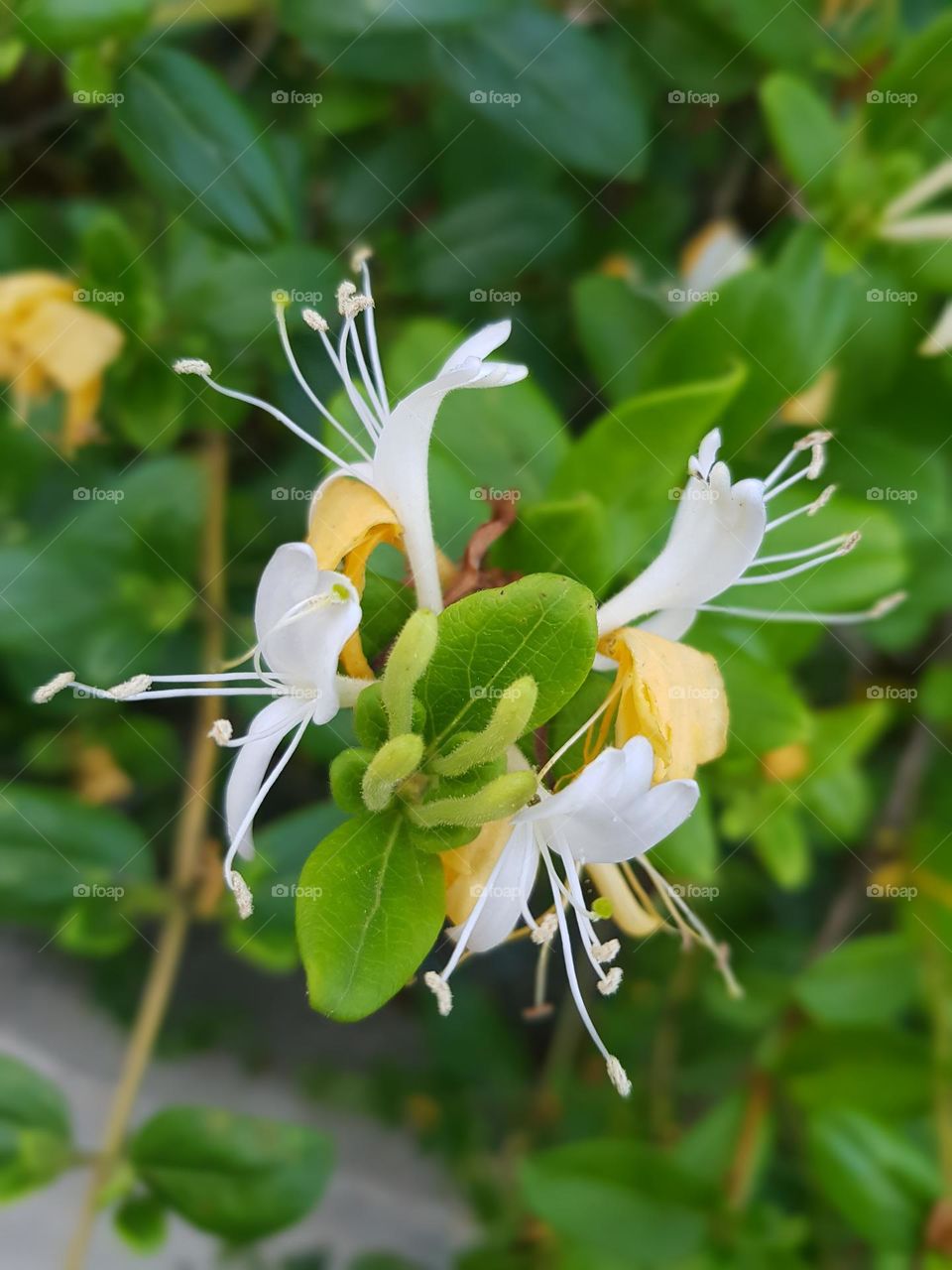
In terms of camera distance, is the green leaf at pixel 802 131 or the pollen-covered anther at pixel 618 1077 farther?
the green leaf at pixel 802 131

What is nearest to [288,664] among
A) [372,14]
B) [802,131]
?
[372,14]

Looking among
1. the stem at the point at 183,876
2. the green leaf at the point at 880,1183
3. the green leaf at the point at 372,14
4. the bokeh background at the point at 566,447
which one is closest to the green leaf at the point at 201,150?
the bokeh background at the point at 566,447

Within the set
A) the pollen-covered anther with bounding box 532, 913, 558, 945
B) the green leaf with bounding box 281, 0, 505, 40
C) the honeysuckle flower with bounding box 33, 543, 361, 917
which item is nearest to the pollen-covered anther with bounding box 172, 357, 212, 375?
the honeysuckle flower with bounding box 33, 543, 361, 917

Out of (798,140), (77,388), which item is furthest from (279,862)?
(798,140)

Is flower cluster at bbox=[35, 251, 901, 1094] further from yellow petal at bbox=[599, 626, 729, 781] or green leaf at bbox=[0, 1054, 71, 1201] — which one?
green leaf at bbox=[0, 1054, 71, 1201]

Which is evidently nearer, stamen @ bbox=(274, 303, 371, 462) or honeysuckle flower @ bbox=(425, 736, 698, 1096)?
honeysuckle flower @ bbox=(425, 736, 698, 1096)

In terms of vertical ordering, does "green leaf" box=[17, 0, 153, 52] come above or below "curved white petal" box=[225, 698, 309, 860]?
above

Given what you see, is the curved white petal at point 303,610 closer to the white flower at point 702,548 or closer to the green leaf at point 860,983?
the white flower at point 702,548
